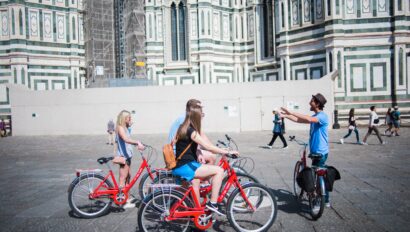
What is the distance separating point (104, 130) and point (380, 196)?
1737 centimetres

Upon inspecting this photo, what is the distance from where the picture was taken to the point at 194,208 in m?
4.41

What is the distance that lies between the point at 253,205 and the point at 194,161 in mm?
975

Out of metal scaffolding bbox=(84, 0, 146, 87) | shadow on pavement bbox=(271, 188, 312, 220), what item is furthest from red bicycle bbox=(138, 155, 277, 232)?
metal scaffolding bbox=(84, 0, 146, 87)

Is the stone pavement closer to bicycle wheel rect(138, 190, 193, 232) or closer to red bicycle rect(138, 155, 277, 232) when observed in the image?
red bicycle rect(138, 155, 277, 232)

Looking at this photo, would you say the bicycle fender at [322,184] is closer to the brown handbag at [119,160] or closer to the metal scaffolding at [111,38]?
the brown handbag at [119,160]

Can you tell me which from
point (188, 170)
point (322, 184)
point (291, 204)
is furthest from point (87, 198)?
point (322, 184)

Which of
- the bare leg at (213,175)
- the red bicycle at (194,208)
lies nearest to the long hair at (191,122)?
the bare leg at (213,175)

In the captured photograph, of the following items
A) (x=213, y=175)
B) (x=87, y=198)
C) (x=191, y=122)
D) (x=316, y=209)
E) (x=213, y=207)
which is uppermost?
(x=191, y=122)

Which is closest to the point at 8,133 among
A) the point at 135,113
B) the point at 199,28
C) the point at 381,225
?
the point at 135,113

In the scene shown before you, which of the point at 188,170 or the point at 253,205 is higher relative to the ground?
the point at 188,170

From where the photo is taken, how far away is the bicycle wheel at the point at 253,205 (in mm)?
4512

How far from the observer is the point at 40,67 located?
82.0 feet

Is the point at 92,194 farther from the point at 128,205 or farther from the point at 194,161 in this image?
the point at 194,161

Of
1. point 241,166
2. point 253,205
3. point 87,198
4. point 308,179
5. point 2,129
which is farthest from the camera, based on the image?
point 2,129
